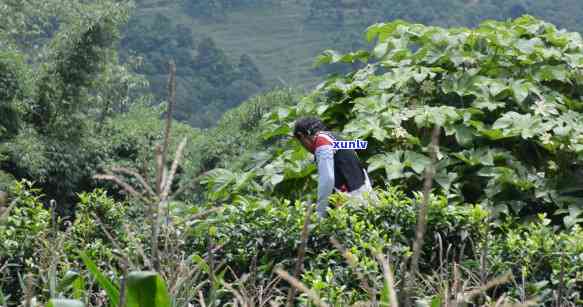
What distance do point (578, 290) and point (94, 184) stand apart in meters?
12.7

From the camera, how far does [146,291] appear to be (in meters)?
1.97

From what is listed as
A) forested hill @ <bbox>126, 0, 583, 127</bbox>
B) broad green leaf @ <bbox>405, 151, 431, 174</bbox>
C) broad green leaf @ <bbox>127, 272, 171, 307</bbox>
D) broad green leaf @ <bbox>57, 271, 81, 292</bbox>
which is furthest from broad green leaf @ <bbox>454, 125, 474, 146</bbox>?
forested hill @ <bbox>126, 0, 583, 127</bbox>

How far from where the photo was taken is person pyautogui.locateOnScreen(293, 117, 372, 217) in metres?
4.85

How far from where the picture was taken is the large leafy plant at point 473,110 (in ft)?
16.3

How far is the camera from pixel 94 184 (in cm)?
1571

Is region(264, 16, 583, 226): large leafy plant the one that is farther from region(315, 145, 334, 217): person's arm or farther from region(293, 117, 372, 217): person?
region(315, 145, 334, 217): person's arm

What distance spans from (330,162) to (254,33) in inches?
2721

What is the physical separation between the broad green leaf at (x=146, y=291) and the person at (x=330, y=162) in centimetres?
283

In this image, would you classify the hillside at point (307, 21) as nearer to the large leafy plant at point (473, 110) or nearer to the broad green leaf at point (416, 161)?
the large leafy plant at point (473, 110)

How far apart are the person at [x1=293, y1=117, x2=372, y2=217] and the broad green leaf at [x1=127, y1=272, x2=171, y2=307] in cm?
283

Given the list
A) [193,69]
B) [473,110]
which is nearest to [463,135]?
[473,110]

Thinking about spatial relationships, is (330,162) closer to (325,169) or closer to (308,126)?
(325,169)

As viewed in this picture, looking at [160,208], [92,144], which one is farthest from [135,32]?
[160,208]

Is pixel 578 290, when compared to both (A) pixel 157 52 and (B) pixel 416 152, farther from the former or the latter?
(A) pixel 157 52
